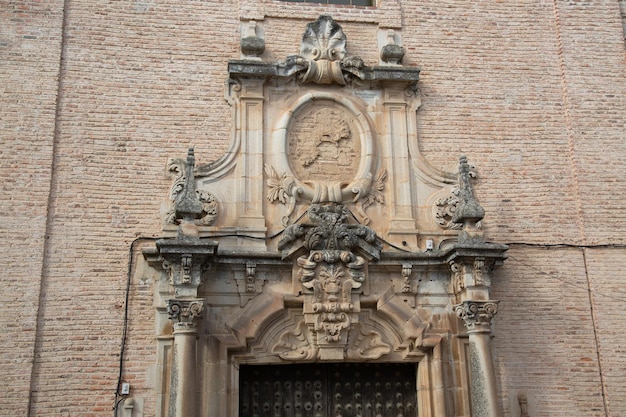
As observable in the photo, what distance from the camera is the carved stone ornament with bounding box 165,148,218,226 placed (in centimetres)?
809

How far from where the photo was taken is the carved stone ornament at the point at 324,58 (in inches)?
364

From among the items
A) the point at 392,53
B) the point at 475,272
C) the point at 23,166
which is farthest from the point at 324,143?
the point at 23,166

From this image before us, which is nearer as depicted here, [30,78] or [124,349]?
[124,349]

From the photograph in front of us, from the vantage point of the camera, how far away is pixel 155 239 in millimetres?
8445

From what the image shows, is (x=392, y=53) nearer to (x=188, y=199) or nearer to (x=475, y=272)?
(x=475, y=272)

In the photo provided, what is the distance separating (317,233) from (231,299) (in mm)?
1260

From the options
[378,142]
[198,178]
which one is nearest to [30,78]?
[198,178]

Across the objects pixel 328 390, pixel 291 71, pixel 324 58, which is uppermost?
pixel 324 58

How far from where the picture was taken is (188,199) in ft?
26.7

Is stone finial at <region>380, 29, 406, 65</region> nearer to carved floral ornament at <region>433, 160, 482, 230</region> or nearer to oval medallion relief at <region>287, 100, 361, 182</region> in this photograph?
oval medallion relief at <region>287, 100, 361, 182</region>

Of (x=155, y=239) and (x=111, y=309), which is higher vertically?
(x=155, y=239)

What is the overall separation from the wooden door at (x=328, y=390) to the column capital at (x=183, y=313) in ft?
3.38

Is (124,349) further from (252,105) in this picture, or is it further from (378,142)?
(378,142)

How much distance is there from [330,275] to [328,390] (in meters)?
1.38
